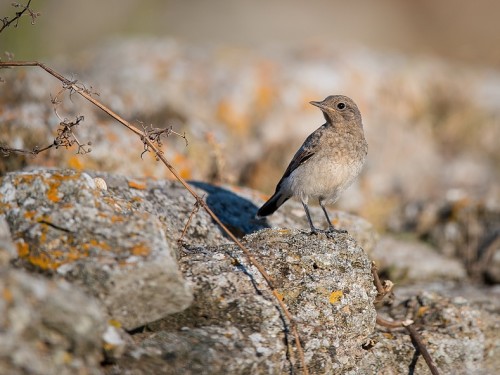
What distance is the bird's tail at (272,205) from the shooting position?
7626 mm

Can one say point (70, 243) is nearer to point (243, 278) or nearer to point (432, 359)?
point (243, 278)

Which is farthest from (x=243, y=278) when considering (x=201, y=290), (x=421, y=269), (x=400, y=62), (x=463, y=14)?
(x=463, y=14)

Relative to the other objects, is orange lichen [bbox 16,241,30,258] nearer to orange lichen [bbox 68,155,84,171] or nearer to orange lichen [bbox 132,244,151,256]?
orange lichen [bbox 132,244,151,256]

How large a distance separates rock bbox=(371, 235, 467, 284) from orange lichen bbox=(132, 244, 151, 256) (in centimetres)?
443

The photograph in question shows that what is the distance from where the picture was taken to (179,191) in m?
7.31

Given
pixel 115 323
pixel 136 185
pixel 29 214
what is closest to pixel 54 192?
pixel 29 214

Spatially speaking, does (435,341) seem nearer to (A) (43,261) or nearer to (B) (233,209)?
(B) (233,209)

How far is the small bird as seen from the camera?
745 centimetres

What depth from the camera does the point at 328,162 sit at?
7441mm

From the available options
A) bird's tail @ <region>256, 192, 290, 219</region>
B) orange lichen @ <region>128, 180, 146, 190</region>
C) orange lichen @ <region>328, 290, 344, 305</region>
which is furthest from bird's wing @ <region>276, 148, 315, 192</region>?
orange lichen @ <region>328, 290, 344, 305</region>

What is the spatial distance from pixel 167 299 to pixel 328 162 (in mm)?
3376

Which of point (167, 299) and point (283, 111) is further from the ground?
point (283, 111)

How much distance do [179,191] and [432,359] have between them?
3086 mm

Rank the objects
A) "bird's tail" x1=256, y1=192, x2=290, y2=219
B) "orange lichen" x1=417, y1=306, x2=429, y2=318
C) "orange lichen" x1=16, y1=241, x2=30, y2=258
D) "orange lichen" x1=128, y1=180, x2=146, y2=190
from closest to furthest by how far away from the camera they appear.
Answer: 1. "orange lichen" x1=16, y1=241, x2=30, y2=258
2. "orange lichen" x1=417, y1=306, x2=429, y2=318
3. "orange lichen" x1=128, y1=180, x2=146, y2=190
4. "bird's tail" x1=256, y1=192, x2=290, y2=219
